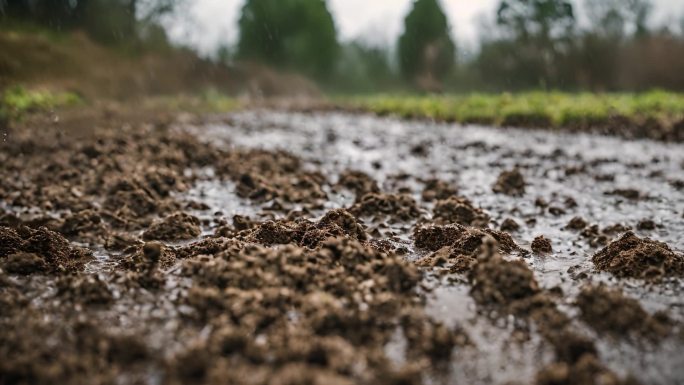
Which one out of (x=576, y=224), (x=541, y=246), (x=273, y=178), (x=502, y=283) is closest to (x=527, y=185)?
(x=576, y=224)

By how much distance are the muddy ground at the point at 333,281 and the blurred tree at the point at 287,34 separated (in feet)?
100

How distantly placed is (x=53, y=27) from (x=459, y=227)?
1973cm

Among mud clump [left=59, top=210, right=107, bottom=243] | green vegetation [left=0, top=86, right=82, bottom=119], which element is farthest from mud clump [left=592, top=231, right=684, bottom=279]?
green vegetation [left=0, top=86, right=82, bottom=119]

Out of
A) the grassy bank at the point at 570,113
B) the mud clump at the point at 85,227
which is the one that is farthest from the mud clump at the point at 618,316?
the grassy bank at the point at 570,113

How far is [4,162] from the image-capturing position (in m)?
5.95

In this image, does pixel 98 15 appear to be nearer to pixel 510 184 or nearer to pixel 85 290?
pixel 510 184

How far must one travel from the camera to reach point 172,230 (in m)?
3.46

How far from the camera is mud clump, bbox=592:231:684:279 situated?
260cm

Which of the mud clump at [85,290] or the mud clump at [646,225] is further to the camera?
the mud clump at [646,225]

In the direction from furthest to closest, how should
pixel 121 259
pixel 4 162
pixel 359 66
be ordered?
pixel 359 66 < pixel 4 162 < pixel 121 259

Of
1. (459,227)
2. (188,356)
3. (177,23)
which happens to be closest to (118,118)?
(459,227)

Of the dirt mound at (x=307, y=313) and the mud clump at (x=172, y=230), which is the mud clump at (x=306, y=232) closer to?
the dirt mound at (x=307, y=313)

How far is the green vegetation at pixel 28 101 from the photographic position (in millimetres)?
10225

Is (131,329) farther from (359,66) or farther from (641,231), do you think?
(359,66)
